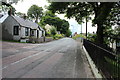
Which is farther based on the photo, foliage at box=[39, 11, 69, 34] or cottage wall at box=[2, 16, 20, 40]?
foliage at box=[39, 11, 69, 34]

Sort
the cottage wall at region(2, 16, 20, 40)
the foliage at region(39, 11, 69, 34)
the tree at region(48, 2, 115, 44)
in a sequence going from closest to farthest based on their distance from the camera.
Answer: the tree at region(48, 2, 115, 44)
the cottage wall at region(2, 16, 20, 40)
the foliage at region(39, 11, 69, 34)

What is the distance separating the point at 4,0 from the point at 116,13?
11.8 metres

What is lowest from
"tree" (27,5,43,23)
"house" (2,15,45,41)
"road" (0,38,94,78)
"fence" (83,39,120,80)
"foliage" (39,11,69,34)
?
"road" (0,38,94,78)

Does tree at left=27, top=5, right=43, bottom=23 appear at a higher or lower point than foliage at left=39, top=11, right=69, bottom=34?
higher

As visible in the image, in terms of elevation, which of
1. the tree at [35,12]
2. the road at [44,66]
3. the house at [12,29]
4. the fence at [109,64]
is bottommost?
the road at [44,66]

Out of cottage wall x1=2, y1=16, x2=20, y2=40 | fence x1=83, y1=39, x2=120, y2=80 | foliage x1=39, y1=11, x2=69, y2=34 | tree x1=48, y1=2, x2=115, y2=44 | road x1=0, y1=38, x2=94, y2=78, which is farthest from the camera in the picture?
foliage x1=39, y1=11, x2=69, y2=34

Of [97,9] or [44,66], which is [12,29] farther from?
[44,66]

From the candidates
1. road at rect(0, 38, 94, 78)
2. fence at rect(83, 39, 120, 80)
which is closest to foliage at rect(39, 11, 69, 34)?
road at rect(0, 38, 94, 78)

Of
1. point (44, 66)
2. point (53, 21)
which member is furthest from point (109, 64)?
point (53, 21)

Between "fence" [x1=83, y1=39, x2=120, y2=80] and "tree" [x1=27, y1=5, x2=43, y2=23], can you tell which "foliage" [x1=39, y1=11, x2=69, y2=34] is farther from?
"fence" [x1=83, y1=39, x2=120, y2=80]

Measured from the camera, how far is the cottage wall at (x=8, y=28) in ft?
95.0

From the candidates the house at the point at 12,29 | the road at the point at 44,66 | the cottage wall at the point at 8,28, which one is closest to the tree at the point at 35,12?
the cottage wall at the point at 8,28

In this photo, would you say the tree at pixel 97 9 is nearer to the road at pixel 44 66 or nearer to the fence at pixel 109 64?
the road at pixel 44 66

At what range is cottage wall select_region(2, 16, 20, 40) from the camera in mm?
28947
